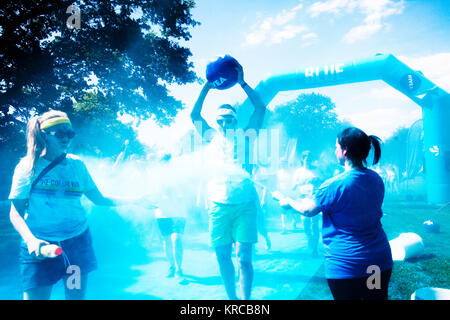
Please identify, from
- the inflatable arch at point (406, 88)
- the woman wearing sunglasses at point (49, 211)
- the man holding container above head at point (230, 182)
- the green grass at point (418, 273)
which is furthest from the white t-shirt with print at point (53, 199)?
the inflatable arch at point (406, 88)

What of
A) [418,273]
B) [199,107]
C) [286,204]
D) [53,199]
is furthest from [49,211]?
[418,273]

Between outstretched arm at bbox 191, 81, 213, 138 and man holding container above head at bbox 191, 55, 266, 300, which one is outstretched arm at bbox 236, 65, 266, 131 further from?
outstretched arm at bbox 191, 81, 213, 138

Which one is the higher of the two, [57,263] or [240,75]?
[240,75]

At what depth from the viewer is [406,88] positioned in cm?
851

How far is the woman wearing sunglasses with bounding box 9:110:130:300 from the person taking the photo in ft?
5.94

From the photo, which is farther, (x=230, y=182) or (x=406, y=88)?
(x=406, y=88)

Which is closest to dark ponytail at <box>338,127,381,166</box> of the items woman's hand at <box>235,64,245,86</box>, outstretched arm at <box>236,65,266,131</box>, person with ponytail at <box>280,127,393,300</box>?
person with ponytail at <box>280,127,393,300</box>

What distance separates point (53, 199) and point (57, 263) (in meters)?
0.49

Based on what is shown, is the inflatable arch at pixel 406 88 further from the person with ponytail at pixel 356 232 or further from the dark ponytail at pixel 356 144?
the person with ponytail at pixel 356 232

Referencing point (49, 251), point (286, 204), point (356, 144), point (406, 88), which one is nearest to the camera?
point (49, 251)

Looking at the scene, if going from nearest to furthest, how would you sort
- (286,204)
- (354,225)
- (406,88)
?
(354,225) < (286,204) < (406,88)

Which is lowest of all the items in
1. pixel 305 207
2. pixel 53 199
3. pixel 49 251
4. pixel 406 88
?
pixel 49 251

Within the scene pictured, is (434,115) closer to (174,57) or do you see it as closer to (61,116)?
(174,57)

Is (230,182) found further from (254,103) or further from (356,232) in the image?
(356,232)
